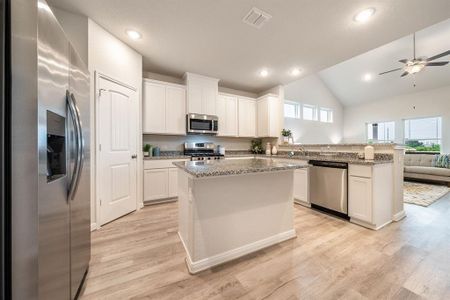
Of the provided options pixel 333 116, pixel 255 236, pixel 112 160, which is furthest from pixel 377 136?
pixel 112 160

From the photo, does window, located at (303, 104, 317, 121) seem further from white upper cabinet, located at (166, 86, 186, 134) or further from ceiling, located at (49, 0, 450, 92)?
white upper cabinet, located at (166, 86, 186, 134)

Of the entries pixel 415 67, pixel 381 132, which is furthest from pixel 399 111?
pixel 415 67

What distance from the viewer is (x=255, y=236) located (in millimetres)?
1879

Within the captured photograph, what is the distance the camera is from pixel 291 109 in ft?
21.6

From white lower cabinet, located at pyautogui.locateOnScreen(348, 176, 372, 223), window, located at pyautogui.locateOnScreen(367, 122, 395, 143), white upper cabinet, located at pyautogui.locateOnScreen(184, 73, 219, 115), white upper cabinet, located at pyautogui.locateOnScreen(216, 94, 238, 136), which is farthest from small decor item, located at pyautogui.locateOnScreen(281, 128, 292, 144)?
window, located at pyautogui.locateOnScreen(367, 122, 395, 143)

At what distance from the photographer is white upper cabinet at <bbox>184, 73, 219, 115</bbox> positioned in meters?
3.88

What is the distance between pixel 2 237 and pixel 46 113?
19.3 inches

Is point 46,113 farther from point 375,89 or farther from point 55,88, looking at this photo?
point 375,89

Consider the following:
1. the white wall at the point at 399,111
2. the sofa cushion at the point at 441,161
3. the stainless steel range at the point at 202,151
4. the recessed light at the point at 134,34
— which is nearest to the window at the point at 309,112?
the white wall at the point at 399,111

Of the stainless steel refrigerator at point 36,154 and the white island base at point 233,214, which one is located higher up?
the stainless steel refrigerator at point 36,154

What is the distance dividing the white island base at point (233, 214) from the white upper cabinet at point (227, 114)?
8.66 ft

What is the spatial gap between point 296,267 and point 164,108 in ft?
11.0

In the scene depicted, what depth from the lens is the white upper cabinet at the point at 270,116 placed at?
4.59 meters

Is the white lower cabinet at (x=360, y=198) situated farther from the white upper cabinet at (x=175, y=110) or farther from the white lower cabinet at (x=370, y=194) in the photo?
the white upper cabinet at (x=175, y=110)
